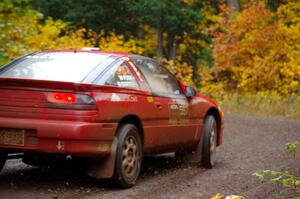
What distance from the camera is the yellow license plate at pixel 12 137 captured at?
23.0 ft

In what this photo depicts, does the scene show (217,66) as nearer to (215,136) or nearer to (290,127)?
(290,127)

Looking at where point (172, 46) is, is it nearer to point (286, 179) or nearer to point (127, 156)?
point (127, 156)

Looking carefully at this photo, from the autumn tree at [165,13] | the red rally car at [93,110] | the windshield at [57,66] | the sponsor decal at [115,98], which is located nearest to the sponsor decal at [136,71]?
the red rally car at [93,110]

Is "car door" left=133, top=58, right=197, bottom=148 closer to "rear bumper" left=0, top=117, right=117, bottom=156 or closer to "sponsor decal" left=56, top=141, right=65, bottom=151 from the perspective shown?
"rear bumper" left=0, top=117, right=117, bottom=156

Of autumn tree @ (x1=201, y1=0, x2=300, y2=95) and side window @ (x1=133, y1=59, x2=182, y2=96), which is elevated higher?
autumn tree @ (x1=201, y1=0, x2=300, y2=95)

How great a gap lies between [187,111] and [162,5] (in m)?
25.2

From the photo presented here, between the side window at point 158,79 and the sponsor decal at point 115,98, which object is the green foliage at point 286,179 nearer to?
the sponsor decal at point 115,98

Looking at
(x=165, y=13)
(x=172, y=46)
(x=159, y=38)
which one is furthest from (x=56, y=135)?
(x=172, y=46)

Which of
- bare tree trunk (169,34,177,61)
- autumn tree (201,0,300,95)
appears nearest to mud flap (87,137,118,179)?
autumn tree (201,0,300,95)

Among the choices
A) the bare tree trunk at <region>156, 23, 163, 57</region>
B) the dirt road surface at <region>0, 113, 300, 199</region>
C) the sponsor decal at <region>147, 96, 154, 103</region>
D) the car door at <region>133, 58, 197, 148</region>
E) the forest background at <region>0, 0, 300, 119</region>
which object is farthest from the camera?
the bare tree trunk at <region>156, 23, 163, 57</region>

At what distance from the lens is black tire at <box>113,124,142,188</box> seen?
7.41 meters

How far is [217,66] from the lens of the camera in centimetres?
2789

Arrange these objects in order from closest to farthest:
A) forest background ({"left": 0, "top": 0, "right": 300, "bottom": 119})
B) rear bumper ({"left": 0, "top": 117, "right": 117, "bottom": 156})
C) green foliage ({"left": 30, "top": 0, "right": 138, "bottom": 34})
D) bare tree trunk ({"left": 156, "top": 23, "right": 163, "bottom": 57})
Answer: rear bumper ({"left": 0, "top": 117, "right": 117, "bottom": 156}), forest background ({"left": 0, "top": 0, "right": 300, "bottom": 119}), bare tree trunk ({"left": 156, "top": 23, "right": 163, "bottom": 57}), green foliage ({"left": 30, "top": 0, "right": 138, "bottom": 34})

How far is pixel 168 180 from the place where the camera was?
838 centimetres
